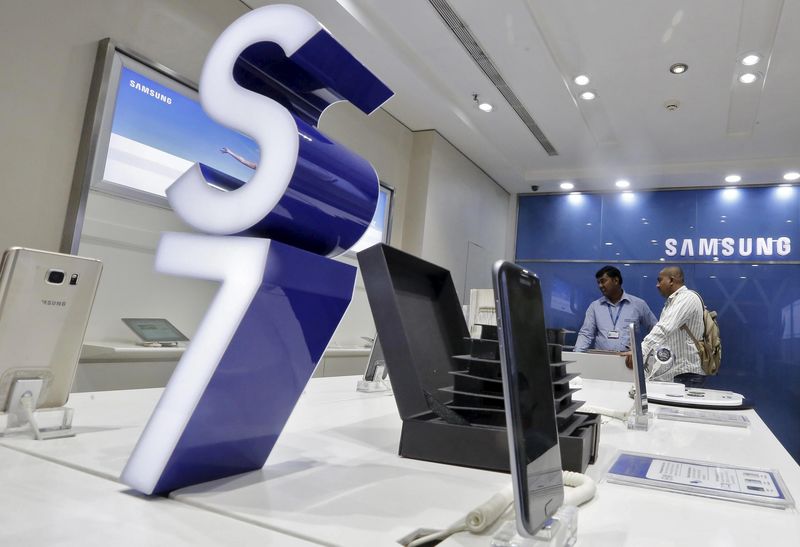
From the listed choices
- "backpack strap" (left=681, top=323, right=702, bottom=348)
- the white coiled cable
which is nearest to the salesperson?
"backpack strap" (left=681, top=323, right=702, bottom=348)

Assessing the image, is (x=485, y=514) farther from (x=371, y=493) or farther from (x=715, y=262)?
(x=715, y=262)

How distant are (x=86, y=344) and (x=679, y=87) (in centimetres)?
435

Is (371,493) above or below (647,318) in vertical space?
below

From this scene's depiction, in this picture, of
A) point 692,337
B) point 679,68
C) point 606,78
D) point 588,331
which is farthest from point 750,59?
point 588,331

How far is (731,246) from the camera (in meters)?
6.00

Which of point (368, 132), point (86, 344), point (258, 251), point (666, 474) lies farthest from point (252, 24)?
point (368, 132)

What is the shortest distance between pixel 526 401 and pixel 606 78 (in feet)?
14.3

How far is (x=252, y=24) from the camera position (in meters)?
0.68

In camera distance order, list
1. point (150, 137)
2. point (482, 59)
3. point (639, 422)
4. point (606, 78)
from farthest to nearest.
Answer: point (606, 78), point (482, 59), point (150, 137), point (639, 422)

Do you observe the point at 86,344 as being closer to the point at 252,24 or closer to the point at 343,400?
the point at 343,400

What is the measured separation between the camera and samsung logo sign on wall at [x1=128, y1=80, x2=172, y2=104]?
278 centimetres

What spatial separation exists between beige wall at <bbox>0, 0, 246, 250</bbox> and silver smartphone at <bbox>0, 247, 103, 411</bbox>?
6.03ft

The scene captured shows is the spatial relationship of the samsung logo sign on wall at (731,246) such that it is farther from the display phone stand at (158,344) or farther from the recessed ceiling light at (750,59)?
the display phone stand at (158,344)

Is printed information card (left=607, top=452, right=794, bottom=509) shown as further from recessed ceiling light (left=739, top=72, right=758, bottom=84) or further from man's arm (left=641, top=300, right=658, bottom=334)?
man's arm (left=641, top=300, right=658, bottom=334)
